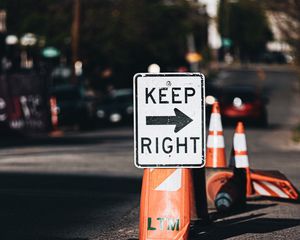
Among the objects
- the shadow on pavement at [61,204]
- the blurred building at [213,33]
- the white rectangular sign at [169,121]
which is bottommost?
the blurred building at [213,33]

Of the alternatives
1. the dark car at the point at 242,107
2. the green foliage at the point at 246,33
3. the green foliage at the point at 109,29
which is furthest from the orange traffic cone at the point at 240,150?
the green foliage at the point at 246,33

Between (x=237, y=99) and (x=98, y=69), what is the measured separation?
1855 cm

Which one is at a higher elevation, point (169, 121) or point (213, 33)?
point (169, 121)

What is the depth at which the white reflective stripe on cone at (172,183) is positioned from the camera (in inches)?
346

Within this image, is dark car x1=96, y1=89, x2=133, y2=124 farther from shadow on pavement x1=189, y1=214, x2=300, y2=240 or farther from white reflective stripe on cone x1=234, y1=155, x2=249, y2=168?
shadow on pavement x1=189, y1=214, x2=300, y2=240

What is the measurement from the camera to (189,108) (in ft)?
28.4

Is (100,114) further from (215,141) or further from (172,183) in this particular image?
(172,183)

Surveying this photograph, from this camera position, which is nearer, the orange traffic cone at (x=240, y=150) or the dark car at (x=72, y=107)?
the orange traffic cone at (x=240, y=150)

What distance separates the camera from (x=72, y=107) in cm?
3516

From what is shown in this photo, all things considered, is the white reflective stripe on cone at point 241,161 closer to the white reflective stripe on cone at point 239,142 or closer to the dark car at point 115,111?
the white reflective stripe on cone at point 239,142

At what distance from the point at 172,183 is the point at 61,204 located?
12.6 ft

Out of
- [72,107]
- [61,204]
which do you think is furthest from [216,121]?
[72,107]

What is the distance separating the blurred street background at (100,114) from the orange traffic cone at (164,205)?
105 cm

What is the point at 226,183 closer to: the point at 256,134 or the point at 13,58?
the point at 256,134
